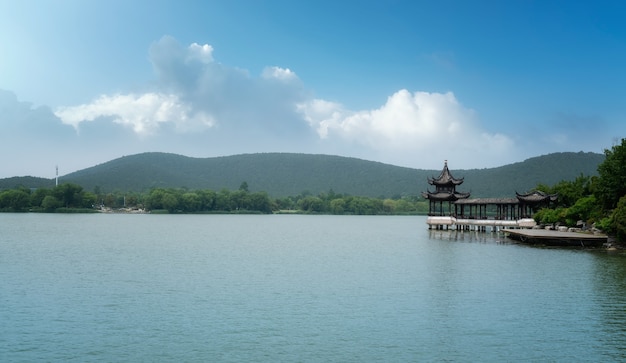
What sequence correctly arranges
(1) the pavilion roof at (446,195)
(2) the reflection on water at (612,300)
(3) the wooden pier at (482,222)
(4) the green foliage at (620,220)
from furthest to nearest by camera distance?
1. (1) the pavilion roof at (446,195)
2. (3) the wooden pier at (482,222)
3. (4) the green foliage at (620,220)
4. (2) the reflection on water at (612,300)

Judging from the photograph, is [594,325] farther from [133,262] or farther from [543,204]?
[543,204]

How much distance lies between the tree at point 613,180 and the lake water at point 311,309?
1111cm

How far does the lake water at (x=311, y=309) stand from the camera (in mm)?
15562

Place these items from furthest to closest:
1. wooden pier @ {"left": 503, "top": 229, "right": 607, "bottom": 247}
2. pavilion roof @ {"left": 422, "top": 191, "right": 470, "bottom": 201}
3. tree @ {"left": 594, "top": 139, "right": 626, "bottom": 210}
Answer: pavilion roof @ {"left": 422, "top": 191, "right": 470, "bottom": 201} < tree @ {"left": 594, "top": 139, "right": 626, "bottom": 210} < wooden pier @ {"left": 503, "top": 229, "right": 607, "bottom": 247}

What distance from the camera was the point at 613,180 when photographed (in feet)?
151

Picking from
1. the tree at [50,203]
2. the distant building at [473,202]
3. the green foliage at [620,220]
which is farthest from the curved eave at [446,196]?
the tree at [50,203]

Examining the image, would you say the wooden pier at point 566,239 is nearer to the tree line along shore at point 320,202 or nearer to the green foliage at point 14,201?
the tree line along shore at point 320,202

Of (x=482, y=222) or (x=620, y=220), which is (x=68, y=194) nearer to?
(x=482, y=222)

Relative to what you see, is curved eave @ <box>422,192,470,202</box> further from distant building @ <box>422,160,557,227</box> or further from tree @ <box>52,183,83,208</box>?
tree @ <box>52,183,83,208</box>

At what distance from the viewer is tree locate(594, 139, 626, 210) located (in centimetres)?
4562

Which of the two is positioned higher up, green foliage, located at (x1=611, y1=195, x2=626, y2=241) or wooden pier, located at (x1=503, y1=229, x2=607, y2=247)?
green foliage, located at (x1=611, y1=195, x2=626, y2=241)

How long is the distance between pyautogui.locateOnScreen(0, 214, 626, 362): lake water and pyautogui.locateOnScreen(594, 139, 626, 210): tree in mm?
11113

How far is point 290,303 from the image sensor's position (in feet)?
70.6

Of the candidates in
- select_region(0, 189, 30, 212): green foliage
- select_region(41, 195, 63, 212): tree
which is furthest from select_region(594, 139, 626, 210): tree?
select_region(0, 189, 30, 212): green foliage
